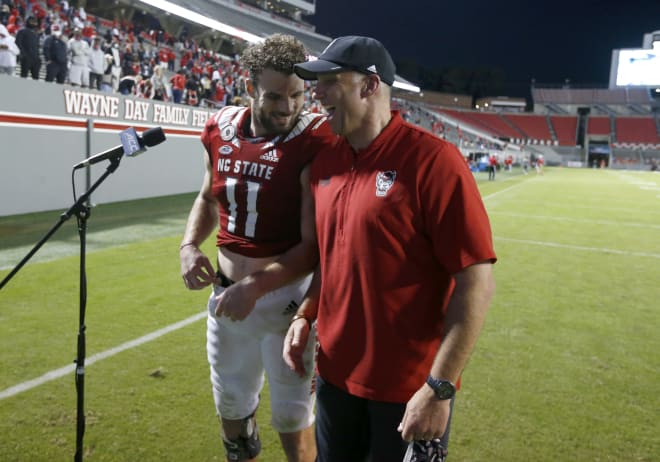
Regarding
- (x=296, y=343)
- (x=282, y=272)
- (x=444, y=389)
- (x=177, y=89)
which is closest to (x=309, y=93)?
(x=177, y=89)

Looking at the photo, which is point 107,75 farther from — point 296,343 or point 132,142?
point 296,343

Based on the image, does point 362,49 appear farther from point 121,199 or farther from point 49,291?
point 121,199

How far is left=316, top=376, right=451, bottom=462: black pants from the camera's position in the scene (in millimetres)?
1948

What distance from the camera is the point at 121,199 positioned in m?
14.1

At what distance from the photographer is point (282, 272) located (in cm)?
236

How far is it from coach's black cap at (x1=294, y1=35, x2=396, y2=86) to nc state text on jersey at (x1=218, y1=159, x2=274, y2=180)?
602 mm

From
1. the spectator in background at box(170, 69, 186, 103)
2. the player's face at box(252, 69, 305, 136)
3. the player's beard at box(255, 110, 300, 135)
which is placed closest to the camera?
the player's face at box(252, 69, 305, 136)

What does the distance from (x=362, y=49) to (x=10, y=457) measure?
295 centimetres

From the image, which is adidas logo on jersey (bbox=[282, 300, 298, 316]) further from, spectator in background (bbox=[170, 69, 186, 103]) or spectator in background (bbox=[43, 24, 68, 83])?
spectator in background (bbox=[170, 69, 186, 103])

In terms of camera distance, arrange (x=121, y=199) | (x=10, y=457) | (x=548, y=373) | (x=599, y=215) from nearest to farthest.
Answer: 1. (x=10, y=457)
2. (x=548, y=373)
3. (x=121, y=199)
4. (x=599, y=215)

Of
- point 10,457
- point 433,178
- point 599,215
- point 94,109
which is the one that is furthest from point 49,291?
point 599,215

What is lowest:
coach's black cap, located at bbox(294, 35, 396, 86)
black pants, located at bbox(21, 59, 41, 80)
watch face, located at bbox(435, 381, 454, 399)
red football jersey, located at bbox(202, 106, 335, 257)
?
watch face, located at bbox(435, 381, 454, 399)

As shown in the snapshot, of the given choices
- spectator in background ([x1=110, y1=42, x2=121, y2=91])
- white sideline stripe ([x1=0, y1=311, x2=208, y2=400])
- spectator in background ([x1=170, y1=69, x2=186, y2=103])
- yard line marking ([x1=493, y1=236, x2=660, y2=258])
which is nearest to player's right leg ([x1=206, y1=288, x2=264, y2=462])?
white sideline stripe ([x1=0, y1=311, x2=208, y2=400])

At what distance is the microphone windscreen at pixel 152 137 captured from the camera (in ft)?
8.66
